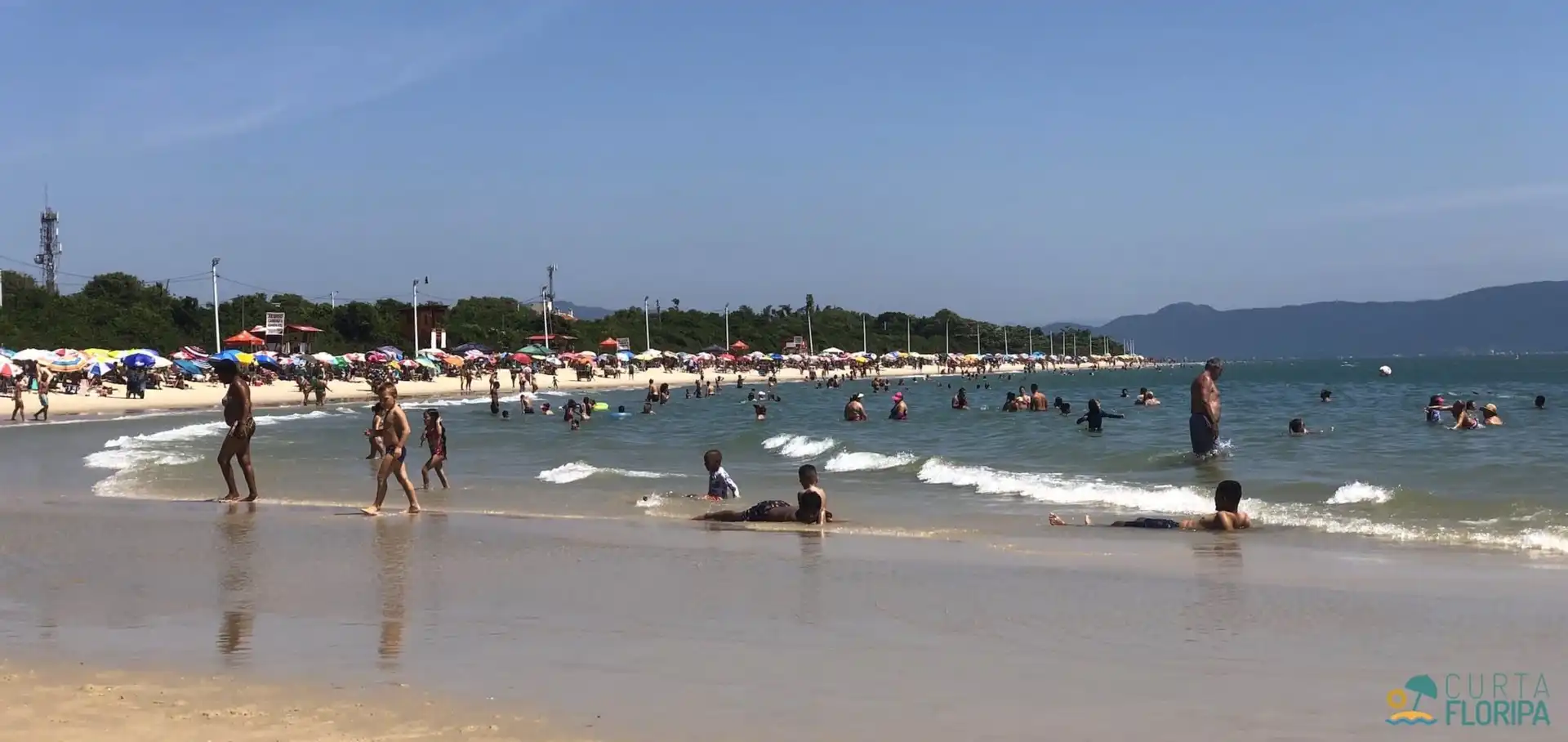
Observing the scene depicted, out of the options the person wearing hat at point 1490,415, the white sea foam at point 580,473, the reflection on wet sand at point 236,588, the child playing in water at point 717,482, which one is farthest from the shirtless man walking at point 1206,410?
the reflection on wet sand at point 236,588

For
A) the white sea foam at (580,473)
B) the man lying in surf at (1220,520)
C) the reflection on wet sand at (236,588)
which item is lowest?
the white sea foam at (580,473)

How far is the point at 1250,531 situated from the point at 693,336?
382 feet

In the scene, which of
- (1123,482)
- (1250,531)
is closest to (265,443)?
(1123,482)

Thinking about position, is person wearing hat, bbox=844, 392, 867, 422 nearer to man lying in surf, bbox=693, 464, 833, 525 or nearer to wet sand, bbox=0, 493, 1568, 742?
man lying in surf, bbox=693, 464, 833, 525

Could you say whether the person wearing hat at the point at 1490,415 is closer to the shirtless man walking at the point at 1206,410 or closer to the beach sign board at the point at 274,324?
the shirtless man walking at the point at 1206,410

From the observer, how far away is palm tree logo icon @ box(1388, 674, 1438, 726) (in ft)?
15.4

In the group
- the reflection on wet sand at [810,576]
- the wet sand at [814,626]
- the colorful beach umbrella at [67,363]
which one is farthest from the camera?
the colorful beach umbrella at [67,363]

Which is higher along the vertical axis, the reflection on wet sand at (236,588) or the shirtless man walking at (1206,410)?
the shirtless man walking at (1206,410)

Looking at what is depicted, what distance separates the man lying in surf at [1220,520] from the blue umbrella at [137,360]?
46755mm

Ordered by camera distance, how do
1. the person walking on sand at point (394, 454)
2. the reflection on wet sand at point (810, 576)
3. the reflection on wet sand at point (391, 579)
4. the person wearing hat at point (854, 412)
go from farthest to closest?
1. the person wearing hat at point (854, 412)
2. the person walking on sand at point (394, 454)
3. the reflection on wet sand at point (810, 576)
4. the reflection on wet sand at point (391, 579)

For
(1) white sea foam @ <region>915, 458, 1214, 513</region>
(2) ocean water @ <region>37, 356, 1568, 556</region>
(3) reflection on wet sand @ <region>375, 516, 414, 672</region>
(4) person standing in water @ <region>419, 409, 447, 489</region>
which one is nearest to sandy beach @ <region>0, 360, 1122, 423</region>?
(2) ocean water @ <region>37, 356, 1568, 556</region>

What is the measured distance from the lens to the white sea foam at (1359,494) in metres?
13.3

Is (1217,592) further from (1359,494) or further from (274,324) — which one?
(274,324)

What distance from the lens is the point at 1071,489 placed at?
15.3m
